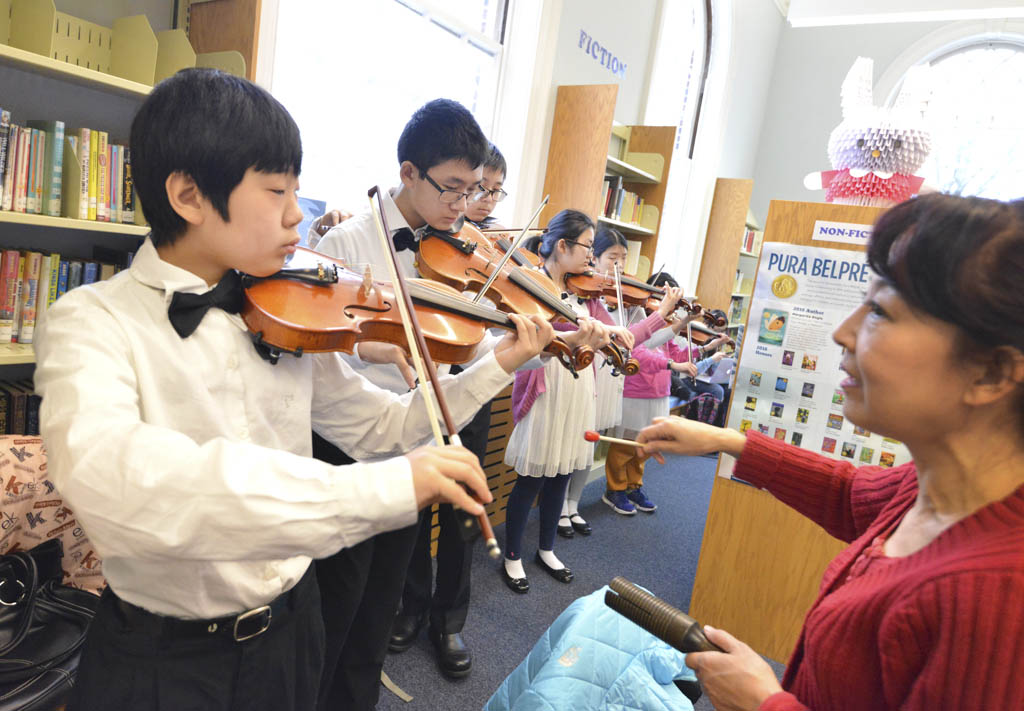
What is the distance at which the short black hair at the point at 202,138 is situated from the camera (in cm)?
81

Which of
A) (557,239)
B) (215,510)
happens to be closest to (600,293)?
(557,239)

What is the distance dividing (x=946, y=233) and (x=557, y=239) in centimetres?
195

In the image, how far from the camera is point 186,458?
0.60 metres

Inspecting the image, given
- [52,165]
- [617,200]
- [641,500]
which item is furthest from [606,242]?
[52,165]

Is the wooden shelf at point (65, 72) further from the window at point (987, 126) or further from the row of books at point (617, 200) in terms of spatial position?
the window at point (987, 126)

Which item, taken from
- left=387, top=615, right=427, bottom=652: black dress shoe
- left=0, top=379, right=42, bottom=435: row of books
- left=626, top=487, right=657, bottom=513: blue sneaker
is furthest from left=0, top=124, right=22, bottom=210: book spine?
left=626, top=487, right=657, bottom=513: blue sneaker

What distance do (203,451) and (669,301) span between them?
248 cm

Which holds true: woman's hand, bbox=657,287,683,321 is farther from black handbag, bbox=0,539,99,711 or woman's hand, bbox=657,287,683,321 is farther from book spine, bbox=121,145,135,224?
black handbag, bbox=0,539,99,711

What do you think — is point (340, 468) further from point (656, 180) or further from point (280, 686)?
point (656, 180)

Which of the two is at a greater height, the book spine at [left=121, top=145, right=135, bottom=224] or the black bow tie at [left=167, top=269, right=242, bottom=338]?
the book spine at [left=121, top=145, right=135, bottom=224]

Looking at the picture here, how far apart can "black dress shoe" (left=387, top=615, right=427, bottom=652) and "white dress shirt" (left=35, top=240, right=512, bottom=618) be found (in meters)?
1.32

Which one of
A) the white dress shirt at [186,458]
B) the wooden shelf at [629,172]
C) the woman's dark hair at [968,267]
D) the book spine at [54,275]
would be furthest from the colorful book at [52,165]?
the wooden shelf at [629,172]

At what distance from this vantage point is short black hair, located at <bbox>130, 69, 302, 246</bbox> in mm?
810

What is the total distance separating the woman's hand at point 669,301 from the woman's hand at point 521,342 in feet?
5.53
